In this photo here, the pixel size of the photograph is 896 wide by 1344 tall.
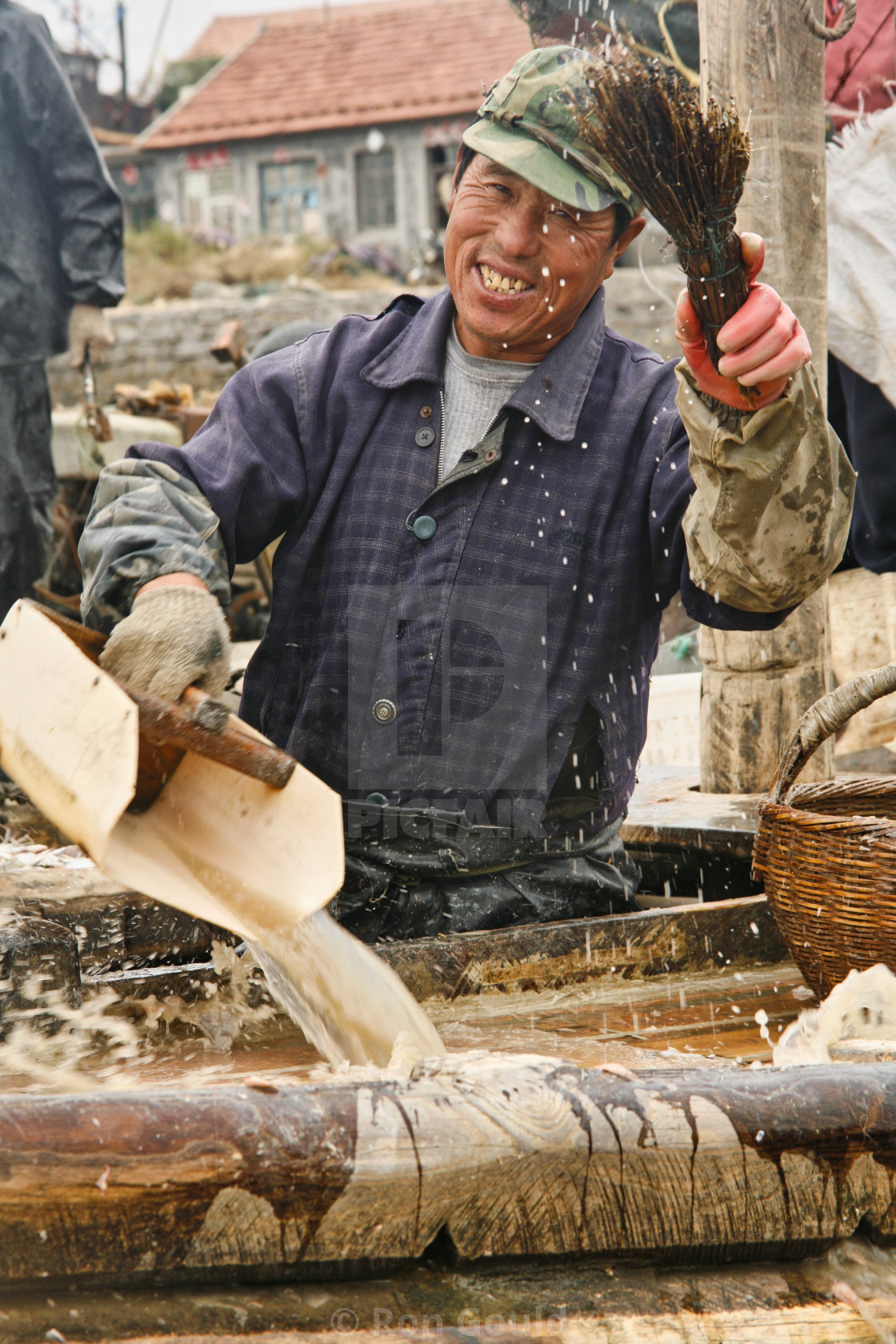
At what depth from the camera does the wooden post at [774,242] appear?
2.65m

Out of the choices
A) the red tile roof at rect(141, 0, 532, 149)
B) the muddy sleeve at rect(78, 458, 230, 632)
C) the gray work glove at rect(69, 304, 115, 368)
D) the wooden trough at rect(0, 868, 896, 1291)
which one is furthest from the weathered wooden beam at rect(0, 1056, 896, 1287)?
the red tile roof at rect(141, 0, 532, 149)

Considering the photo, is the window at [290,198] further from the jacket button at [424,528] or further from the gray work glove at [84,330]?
the jacket button at [424,528]

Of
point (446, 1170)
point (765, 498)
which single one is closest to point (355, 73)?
point (765, 498)

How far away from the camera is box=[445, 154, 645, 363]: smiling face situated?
2281 millimetres

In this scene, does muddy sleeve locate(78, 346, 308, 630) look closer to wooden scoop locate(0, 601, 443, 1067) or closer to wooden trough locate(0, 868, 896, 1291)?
wooden scoop locate(0, 601, 443, 1067)

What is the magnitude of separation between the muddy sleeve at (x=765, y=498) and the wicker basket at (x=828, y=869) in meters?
0.21

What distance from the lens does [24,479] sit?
4426 mm

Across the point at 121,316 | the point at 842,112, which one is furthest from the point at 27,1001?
the point at 121,316

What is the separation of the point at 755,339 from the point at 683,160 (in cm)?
26

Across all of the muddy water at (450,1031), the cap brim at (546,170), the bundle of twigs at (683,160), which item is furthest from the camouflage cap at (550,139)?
the muddy water at (450,1031)

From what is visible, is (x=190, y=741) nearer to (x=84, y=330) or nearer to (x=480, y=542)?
(x=480, y=542)

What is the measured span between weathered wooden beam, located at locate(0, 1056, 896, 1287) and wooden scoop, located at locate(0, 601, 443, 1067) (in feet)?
1.11

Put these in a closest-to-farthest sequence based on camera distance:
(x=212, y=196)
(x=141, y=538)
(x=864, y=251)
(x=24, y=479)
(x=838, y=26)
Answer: (x=141, y=538) < (x=838, y=26) < (x=864, y=251) < (x=24, y=479) < (x=212, y=196)

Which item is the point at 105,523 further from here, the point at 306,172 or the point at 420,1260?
the point at 306,172
